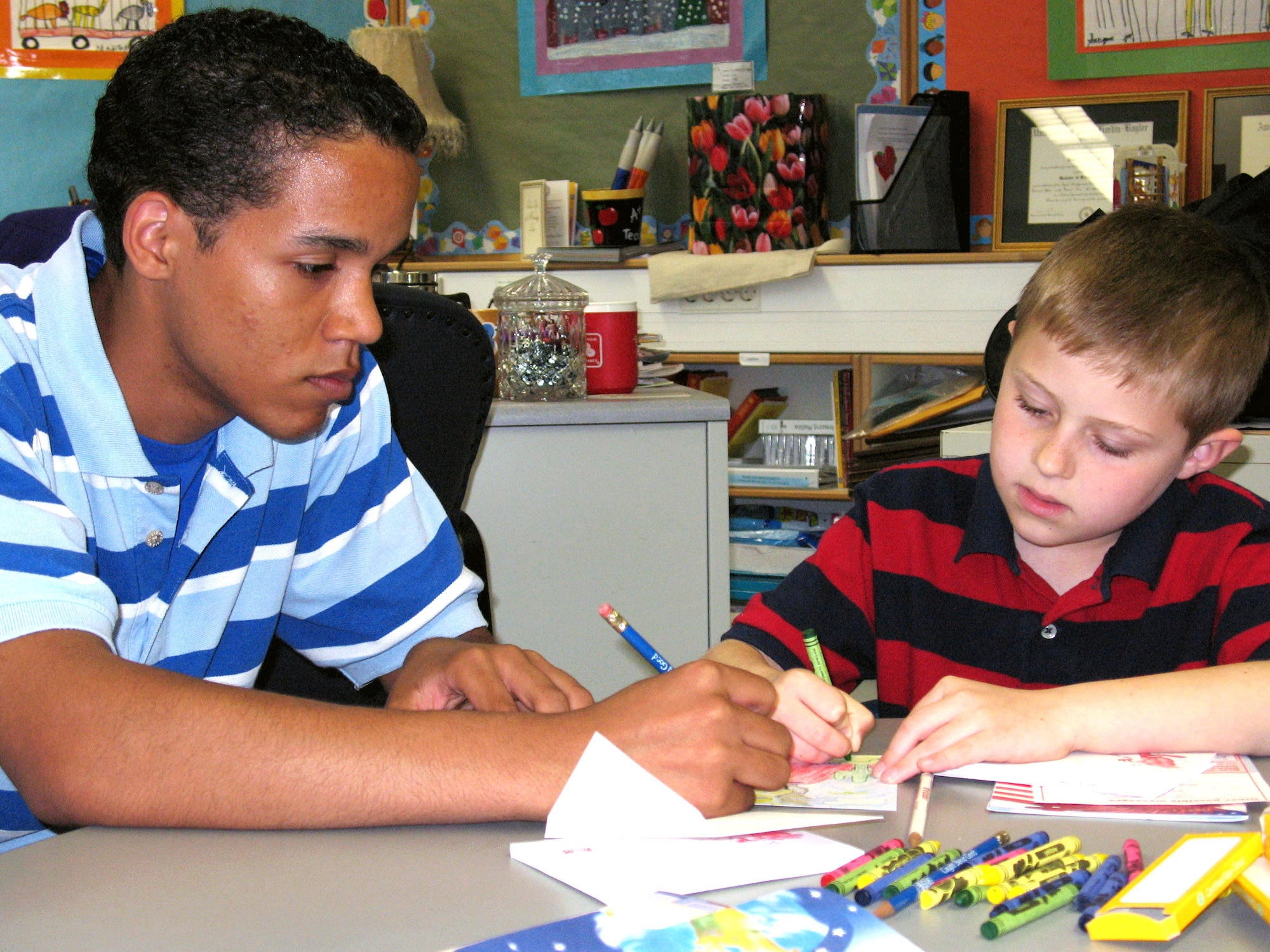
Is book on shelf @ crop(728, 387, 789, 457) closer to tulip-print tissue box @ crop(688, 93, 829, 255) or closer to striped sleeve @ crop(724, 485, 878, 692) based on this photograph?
tulip-print tissue box @ crop(688, 93, 829, 255)

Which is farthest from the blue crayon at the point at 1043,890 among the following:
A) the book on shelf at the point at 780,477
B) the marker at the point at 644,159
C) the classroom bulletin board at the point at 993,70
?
the marker at the point at 644,159

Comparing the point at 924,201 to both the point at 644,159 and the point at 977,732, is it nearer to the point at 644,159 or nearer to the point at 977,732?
the point at 644,159

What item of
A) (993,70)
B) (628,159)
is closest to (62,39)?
(628,159)

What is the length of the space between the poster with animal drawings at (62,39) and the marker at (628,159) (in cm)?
116

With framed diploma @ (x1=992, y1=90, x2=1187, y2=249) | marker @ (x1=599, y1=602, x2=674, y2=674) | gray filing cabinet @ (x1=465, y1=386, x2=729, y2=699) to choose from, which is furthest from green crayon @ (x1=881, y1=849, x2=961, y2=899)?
framed diploma @ (x1=992, y1=90, x2=1187, y2=249)

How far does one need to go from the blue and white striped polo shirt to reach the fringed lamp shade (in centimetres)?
209

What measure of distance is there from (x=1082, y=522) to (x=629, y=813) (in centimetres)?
54

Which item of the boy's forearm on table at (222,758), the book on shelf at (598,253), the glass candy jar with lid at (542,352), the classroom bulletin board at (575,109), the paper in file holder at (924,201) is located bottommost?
the boy's forearm on table at (222,758)

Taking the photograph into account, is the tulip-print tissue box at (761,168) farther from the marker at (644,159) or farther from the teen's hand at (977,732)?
the teen's hand at (977,732)

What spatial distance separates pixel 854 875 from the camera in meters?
0.58

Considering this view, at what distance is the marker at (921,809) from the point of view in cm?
64

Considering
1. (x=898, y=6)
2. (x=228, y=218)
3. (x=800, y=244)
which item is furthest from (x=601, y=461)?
(x=898, y=6)

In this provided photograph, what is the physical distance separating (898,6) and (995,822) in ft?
8.40

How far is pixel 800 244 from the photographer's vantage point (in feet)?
9.17
